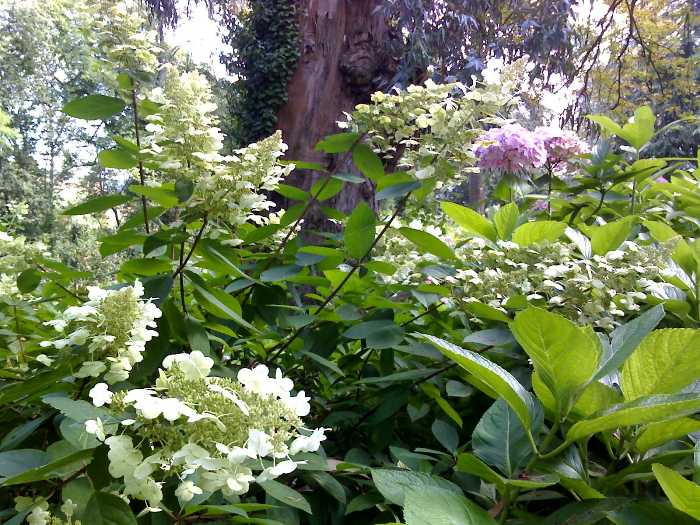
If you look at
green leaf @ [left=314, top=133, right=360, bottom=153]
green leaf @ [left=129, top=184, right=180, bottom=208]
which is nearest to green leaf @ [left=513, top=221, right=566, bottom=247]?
green leaf @ [left=314, top=133, right=360, bottom=153]

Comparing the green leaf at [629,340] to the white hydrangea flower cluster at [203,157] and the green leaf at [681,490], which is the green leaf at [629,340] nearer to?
the green leaf at [681,490]

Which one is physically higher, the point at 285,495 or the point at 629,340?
Answer: the point at 629,340

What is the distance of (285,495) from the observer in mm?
648

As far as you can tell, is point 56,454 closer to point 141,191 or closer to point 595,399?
point 141,191

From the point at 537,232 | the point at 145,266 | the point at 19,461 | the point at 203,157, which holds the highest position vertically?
the point at 203,157

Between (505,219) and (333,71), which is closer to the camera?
(505,219)

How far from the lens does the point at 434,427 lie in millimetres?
837

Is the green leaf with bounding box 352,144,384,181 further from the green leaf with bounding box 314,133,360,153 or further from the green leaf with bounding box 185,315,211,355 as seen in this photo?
the green leaf with bounding box 185,315,211,355

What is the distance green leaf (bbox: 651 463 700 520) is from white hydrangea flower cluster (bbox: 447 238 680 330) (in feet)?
1.19

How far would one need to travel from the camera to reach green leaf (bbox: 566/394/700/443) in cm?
47

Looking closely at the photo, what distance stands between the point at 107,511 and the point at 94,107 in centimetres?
Answer: 89

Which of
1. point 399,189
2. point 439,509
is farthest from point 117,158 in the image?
point 439,509

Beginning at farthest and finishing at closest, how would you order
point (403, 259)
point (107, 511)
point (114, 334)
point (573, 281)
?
point (403, 259) → point (573, 281) → point (114, 334) → point (107, 511)

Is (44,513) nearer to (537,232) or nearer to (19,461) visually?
(19,461)
